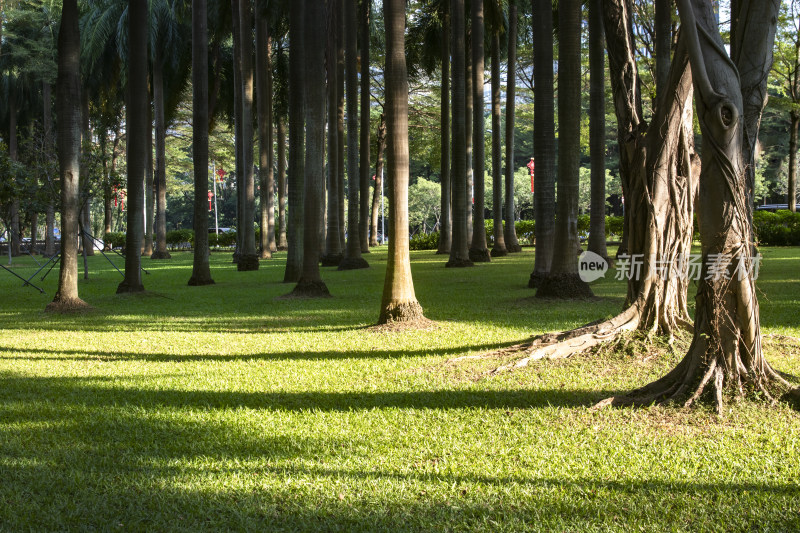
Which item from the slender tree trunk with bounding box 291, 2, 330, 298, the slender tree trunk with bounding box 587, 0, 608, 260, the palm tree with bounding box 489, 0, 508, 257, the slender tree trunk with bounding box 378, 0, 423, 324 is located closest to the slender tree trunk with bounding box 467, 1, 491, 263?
the palm tree with bounding box 489, 0, 508, 257

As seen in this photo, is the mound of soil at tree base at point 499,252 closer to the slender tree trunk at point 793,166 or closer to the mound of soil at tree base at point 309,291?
the slender tree trunk at point 793,166

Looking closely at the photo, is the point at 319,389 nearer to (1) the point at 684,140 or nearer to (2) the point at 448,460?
(2) the point at 448,460

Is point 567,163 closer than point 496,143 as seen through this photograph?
Yes

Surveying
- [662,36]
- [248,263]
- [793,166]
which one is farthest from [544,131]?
[793,166]

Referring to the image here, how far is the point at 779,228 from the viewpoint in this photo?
2881 centimetres

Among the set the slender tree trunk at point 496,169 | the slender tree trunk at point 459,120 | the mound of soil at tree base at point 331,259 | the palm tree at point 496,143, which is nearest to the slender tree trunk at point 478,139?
the slender tree trunk at point 459,120

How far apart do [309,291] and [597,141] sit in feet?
29.3

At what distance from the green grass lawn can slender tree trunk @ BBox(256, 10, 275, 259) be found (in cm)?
1675

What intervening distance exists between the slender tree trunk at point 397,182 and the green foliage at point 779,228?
23.5 meters

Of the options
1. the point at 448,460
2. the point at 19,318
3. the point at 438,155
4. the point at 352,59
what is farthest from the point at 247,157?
the point at 448,460

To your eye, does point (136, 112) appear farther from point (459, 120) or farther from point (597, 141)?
point (597, 141)

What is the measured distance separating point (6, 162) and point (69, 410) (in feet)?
42.9

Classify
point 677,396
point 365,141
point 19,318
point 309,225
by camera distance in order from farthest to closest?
point 365,141 → point 309,225 → point 19,318 → point 677,396

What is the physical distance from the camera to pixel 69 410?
5949mm
